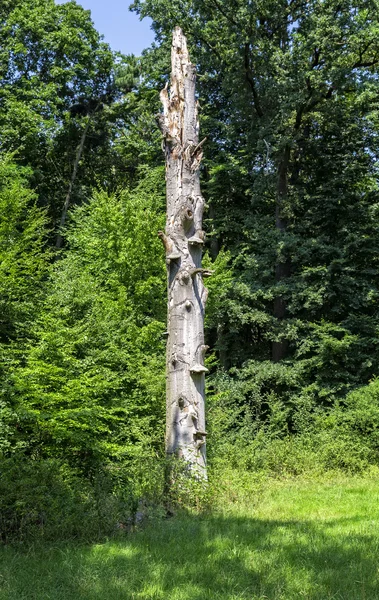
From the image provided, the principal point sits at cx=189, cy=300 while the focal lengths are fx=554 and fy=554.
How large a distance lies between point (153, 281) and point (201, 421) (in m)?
7.59

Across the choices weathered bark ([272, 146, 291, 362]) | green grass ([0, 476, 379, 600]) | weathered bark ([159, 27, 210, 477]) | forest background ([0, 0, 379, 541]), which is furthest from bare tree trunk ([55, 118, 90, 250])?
green grass ([0, 476, 379, 600])

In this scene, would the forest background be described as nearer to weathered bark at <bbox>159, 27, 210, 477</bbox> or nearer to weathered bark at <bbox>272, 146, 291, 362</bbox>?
weathered bark at <bbox>272, 146, 291, 362</bbox>

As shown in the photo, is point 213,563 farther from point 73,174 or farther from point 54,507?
point 73,174

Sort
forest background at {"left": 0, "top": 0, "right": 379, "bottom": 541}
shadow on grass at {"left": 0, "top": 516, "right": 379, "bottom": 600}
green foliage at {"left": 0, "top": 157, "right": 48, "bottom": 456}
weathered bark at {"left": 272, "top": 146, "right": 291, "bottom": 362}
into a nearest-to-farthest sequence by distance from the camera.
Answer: shadow on grass at {"left": 0, "top": 516, "right": 379, "bottom": 600} < forest background at {"left": 0, "top": 0, "right": 379, "bottom": 541} < green foliage at {"left": 0, "top": 157, "right": 48, "bottom": 456} < weathered bark at {"left": 272, "top": 146, "right": 291, "bottom": 362}

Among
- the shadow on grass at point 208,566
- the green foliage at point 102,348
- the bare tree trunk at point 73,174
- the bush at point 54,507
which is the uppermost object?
the bare tree trunk at point 73,174

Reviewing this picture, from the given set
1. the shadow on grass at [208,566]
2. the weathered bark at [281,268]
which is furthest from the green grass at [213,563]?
the weathered bark at [281,268]

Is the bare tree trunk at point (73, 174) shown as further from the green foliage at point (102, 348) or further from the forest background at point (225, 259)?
the green foliage at point (102, 348)

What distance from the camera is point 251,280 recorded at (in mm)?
18031

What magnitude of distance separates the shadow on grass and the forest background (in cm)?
184

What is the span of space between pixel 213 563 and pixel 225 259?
42.4ft

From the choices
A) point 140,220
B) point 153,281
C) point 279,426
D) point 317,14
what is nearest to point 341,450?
point 279,426

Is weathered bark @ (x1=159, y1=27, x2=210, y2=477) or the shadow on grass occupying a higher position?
weathered bark @ (x1=159, y1=27, x2=210, y2=477)

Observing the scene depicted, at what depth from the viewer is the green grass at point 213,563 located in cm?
376

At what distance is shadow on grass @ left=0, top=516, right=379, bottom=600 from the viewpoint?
374cm
